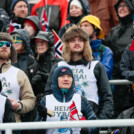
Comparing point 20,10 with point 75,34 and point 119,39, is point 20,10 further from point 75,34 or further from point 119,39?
point 75,34

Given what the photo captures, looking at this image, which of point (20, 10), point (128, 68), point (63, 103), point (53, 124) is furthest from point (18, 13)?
point (53, 124)

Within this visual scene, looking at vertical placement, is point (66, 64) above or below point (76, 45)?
below

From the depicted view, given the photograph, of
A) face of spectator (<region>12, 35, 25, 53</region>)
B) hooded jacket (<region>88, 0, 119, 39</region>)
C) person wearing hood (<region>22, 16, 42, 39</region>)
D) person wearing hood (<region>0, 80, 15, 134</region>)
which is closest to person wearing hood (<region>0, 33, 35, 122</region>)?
A: person wearing hood (<region>0, 80, 15, 134</region>)

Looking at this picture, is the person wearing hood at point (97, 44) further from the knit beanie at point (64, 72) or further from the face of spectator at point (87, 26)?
the knit beanie at point (64, 72)

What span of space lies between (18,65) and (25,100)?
3.28 feet

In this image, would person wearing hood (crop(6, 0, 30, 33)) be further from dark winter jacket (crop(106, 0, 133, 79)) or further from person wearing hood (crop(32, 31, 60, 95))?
dark winter jacket (crop(106, 0, 133, 79))

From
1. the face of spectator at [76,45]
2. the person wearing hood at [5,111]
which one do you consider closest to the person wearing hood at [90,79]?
the face of spectator at [76,45]

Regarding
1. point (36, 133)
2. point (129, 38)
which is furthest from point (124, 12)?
point (36, 133)

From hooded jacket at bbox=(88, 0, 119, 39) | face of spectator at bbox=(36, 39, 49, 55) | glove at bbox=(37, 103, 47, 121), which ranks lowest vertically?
glove at bbox=(37, 103, 47, 121)

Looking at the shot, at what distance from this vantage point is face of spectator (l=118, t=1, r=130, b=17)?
839cm

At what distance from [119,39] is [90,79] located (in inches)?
74.3

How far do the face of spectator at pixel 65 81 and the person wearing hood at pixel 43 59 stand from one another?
1004mm

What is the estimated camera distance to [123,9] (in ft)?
27.6

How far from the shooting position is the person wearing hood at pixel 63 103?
19.5ft
